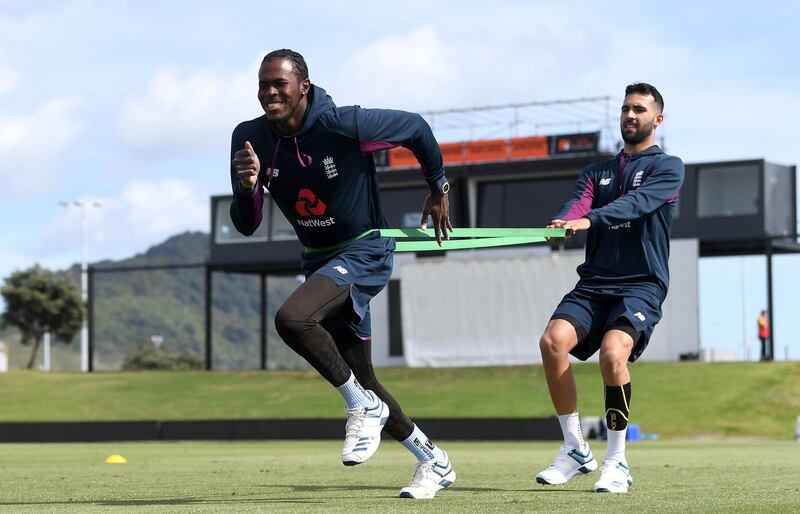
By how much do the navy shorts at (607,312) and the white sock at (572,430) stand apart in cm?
42

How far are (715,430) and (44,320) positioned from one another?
43247 millimetres

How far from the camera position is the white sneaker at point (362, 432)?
25.2 ft

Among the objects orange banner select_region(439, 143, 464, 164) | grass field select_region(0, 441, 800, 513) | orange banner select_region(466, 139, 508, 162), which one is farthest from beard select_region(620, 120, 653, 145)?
orange banner select_region(439, 143, 464, 164)

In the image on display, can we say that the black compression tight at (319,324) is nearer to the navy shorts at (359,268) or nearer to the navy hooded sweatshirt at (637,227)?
the navy shorts at (359,268)

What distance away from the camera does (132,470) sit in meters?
12.9

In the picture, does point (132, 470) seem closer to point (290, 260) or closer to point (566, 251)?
point (566, 251)

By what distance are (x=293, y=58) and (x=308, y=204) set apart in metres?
0.84

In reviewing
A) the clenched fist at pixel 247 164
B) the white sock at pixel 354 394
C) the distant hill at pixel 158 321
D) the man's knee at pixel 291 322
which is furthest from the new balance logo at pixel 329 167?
the distant hill at pixel 158 321

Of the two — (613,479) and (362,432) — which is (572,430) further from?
(362,432)

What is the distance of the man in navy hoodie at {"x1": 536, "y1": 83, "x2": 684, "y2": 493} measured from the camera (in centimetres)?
851

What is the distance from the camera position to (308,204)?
7.95 metres

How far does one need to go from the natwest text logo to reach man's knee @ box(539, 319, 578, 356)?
168cm

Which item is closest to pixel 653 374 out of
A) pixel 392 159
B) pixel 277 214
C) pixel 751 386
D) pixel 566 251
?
pixel 751 386

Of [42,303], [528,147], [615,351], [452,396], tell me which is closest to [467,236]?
[615,351]
